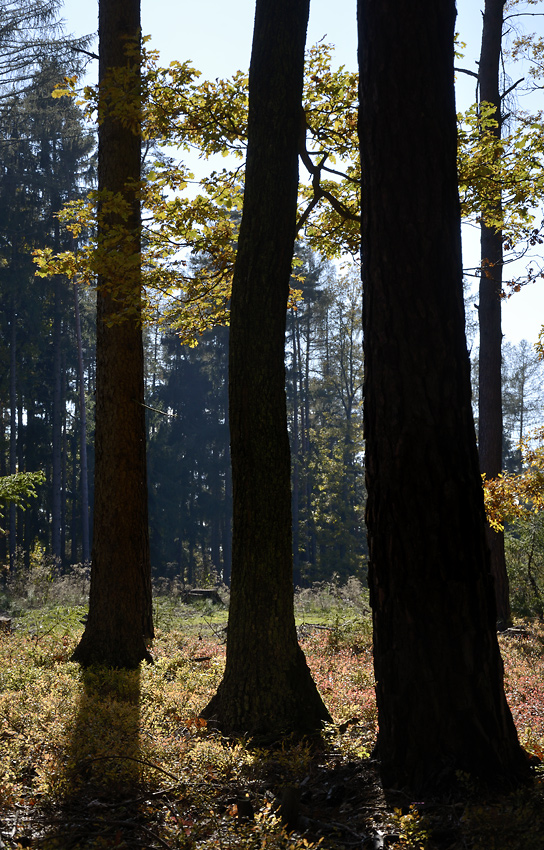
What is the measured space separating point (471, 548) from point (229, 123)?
17.1 feet

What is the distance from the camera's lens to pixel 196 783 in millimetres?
3582

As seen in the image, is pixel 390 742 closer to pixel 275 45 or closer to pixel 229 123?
pixel 275 45

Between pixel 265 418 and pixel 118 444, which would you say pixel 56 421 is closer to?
pixel 118 444

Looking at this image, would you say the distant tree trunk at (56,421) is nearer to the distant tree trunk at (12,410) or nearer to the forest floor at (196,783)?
the distant tree trunk at (12,410)

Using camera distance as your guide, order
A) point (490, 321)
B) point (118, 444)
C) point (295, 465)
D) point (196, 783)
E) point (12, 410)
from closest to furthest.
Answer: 1. point (196, 783)
2. point (118, 444)
3. point (490, 321)
4. point (12, 410)
5. point (295, 465)

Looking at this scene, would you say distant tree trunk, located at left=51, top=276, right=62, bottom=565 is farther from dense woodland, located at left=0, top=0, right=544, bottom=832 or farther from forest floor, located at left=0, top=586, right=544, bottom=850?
forest floor, located at left=0, top=586, right=544, bottom=850

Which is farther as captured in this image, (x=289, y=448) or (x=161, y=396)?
(x=161, y=396)

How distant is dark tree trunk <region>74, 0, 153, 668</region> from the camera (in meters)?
7.23

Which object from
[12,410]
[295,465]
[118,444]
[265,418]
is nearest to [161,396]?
[295,465]

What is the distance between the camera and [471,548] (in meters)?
3.35

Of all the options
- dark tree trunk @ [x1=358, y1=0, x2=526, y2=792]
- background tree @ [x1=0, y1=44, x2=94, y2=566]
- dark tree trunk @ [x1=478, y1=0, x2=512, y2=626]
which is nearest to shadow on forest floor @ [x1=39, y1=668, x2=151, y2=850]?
dark tree trunk @ [x1=358, y1=0, x2=526, y2=792]

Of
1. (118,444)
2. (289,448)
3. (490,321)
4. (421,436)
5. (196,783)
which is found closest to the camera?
(421,436)

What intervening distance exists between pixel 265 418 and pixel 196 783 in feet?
8.47

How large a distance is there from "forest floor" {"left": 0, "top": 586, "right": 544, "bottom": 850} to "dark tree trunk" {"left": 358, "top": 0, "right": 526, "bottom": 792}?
0.30 m
